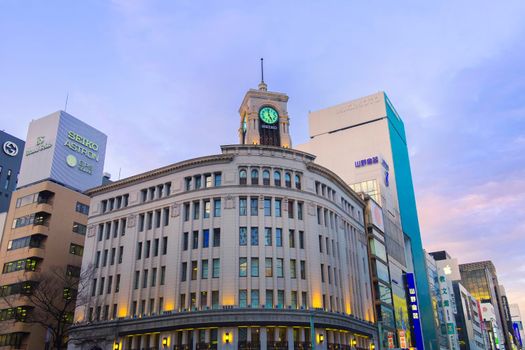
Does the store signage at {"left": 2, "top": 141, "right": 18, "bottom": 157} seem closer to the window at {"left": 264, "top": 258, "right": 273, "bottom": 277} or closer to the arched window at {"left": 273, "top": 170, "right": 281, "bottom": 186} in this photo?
the arched window at {"left": 273, "top": 170, "right": 281, "bottom": 186}

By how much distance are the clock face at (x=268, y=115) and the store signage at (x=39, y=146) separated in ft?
120

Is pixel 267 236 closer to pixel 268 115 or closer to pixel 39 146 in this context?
pixel 268 115

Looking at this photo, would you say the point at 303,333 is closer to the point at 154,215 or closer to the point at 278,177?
the point at 278,177

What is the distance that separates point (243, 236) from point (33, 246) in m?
36.8

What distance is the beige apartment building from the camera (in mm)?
67938

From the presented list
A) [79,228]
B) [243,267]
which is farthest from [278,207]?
[79,228]

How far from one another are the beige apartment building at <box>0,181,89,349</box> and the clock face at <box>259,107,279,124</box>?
33.5 m

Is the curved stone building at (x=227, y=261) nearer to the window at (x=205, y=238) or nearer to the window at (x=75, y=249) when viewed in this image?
the window at (x=205, y=238)

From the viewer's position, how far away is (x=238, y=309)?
50438mm

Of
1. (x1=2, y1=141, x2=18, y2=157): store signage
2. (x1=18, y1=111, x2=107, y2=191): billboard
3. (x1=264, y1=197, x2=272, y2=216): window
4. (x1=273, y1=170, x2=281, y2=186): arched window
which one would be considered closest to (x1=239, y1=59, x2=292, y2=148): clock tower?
(x1=273, y1=170, x2=281, y2=186): arched window

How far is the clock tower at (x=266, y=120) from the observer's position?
2975 inches

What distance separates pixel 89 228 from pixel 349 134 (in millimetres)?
65818

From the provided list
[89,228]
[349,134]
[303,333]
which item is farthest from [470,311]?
[89,228]

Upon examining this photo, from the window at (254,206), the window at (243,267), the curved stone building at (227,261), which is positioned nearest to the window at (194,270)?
the curved stone building at (227,261)
